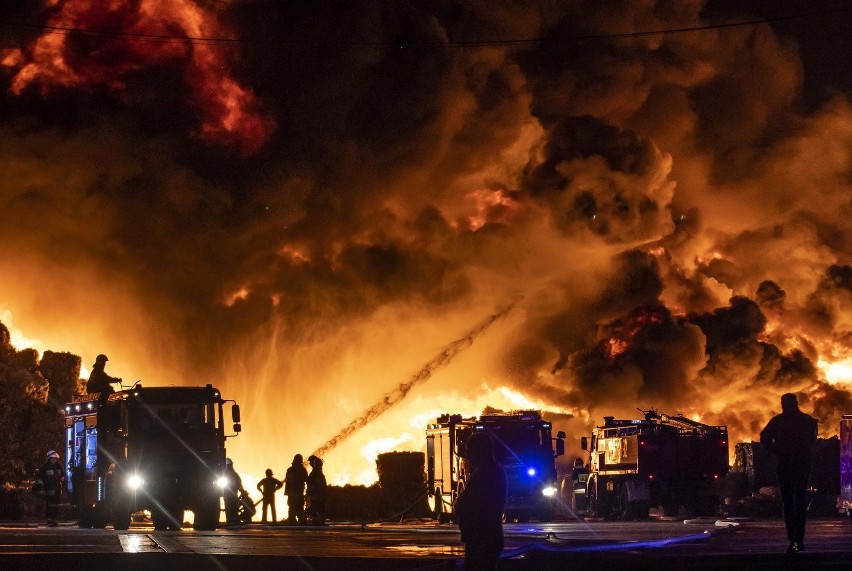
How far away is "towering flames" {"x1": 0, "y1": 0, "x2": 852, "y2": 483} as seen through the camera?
52719 mm

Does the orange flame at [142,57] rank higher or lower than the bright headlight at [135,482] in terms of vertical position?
higher

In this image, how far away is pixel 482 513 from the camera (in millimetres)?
14141

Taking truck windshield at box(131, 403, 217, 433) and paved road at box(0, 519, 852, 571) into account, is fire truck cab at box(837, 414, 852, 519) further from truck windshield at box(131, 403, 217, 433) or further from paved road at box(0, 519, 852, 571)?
truck windshield at box(131, 403, 217, 433)

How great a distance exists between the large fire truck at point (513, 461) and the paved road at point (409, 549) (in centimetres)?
714

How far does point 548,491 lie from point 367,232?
2321 cm

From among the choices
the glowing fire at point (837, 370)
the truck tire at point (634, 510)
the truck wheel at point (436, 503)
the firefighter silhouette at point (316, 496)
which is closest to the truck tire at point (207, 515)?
the firefighter silhouette at point (316, 496)

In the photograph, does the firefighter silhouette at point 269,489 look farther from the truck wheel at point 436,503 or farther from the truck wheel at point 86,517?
the truck wheel at point 86,517

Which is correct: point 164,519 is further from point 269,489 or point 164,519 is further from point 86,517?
point 269,489

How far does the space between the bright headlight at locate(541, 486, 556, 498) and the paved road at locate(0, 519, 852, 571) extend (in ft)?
24.0

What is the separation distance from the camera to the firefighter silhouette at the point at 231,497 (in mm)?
32419

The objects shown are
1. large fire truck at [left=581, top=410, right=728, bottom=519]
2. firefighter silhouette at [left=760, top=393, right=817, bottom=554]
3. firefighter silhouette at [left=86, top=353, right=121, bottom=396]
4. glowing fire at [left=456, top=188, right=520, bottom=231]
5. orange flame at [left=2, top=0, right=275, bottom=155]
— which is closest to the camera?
firefighter silhouette at [left=760, top=393, right=817, bottom=554]

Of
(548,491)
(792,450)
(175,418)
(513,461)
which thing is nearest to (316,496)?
(513,461)

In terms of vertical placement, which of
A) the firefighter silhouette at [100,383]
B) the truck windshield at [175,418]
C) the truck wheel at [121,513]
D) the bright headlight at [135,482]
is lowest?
the truck wheel at [121,513]

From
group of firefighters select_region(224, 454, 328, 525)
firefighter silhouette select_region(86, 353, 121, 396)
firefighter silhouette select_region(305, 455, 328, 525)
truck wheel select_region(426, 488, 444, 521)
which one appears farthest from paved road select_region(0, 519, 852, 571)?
truck wheel select_region(426, 488, 444, 521)
